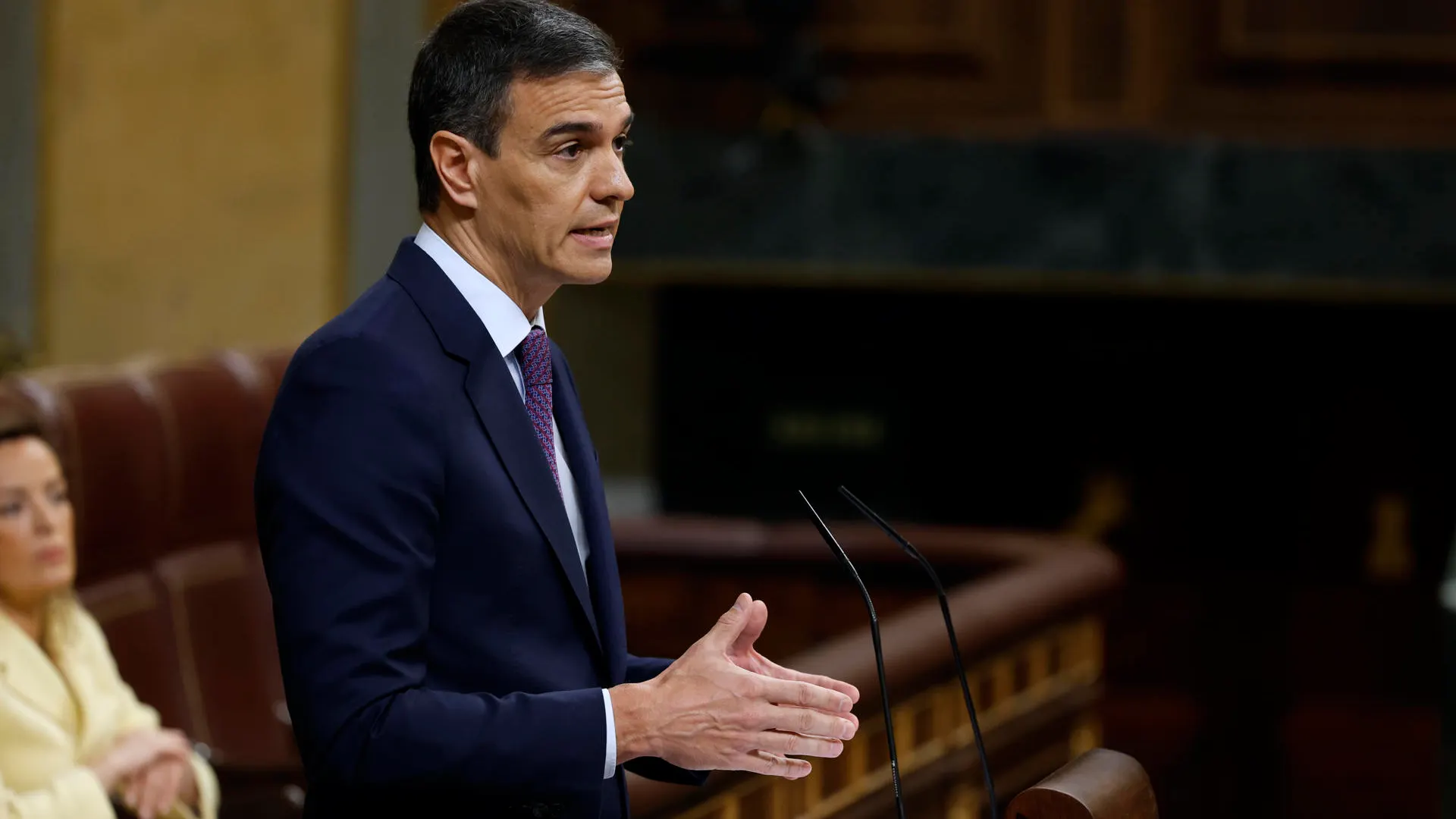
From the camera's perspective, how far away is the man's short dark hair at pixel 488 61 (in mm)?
1281

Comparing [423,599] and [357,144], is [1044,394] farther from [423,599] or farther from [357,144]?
[423,599]

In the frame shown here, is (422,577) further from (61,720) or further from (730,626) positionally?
(61,720)

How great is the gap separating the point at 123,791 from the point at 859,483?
2764 mm

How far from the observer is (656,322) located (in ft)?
16.1

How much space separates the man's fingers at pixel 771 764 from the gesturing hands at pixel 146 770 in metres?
1.40

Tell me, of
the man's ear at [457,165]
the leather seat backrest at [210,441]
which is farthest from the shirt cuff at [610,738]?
the leather seat backrest at [210,441]

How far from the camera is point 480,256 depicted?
52.4 inches

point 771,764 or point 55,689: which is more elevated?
point 771,764

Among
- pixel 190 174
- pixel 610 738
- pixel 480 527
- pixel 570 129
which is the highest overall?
pixel 570 129

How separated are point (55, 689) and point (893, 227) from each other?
7.99 ft

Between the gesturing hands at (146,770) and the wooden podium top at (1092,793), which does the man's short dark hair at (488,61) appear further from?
the gesturing hands at (146,770)

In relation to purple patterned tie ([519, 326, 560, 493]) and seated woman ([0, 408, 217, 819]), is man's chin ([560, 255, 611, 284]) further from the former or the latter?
seated woman ([0, 408, 217, 819])

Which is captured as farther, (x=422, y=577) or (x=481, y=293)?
(x=481, y=293)

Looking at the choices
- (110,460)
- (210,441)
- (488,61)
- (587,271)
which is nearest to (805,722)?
(587,271)
